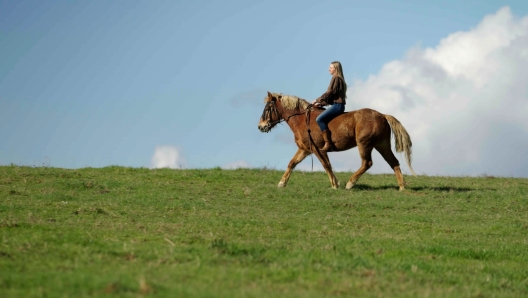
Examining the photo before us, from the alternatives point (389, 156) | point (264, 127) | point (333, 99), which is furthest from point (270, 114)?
point (389, 156)

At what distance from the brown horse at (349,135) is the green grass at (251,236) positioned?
2.00ft

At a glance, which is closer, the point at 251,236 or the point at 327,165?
the point at 251,236

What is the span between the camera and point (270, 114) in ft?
62.2

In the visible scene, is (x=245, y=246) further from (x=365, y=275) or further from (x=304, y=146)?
(x=304, y=146)

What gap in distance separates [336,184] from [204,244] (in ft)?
30.3

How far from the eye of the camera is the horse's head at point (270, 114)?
1894cm

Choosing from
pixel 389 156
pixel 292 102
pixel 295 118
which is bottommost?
pixel 389 156

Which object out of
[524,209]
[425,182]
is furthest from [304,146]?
[524,209]

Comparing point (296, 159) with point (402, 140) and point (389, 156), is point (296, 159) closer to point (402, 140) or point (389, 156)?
point (389, 156)

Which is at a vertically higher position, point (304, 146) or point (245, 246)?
point (304, 146)

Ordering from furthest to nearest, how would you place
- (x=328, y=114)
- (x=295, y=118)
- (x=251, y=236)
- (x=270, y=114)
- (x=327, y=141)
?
(x=270, y=114) → (x=295, y=118) → (x=327, y=141) → (x=328, y=114) → (x=251, y=236)

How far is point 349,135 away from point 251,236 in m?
7.83

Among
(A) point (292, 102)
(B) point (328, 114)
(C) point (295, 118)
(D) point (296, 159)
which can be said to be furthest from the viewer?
(A) point (292, 102)

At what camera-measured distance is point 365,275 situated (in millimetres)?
7312
